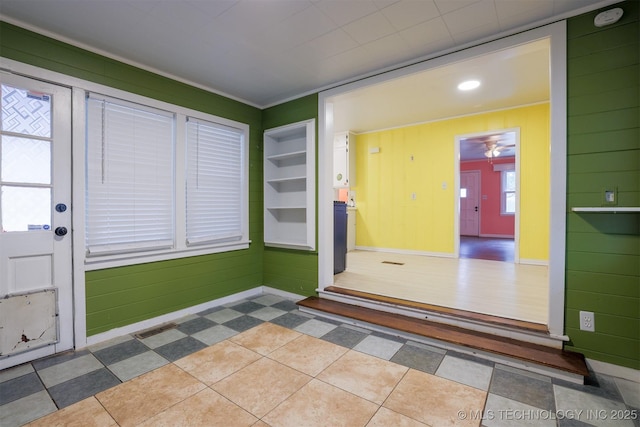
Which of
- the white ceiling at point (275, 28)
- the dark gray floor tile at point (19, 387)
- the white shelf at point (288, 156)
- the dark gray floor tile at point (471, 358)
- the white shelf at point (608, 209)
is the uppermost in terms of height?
the white ceiling at point (275, 28)

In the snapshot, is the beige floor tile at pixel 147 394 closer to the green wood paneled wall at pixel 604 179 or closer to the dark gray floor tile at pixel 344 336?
the dark gray floor tile at pixel 344 336

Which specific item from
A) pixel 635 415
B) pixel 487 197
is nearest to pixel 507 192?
pixel 487 197

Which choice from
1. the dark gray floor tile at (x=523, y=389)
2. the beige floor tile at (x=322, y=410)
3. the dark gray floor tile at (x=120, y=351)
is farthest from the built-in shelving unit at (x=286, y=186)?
the dark gray floor tile at (x=523, y=389)

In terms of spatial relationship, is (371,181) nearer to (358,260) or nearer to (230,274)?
(358,260)

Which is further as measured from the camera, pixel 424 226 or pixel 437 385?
pixel 424 226

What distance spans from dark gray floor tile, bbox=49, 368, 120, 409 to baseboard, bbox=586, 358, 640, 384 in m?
3.38

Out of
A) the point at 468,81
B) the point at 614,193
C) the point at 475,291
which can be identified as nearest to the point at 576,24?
the point at 614,193

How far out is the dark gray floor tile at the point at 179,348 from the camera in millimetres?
2369

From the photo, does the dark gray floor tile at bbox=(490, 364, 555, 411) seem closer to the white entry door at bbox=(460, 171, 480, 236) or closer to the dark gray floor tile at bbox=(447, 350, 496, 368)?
the dark gray floor tile at bbox=(447, 350, 496, 368)

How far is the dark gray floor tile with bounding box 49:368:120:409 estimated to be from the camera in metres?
1.82

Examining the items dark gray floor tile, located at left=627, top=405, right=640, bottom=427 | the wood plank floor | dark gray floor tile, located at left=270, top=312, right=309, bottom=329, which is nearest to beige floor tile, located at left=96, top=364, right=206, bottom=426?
dark gray floor tile, located at left=270, top=312, right=309, bottom=329

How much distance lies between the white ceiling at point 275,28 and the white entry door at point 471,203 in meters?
8.40

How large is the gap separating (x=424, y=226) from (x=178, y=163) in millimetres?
4517

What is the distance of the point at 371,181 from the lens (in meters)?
6.39
